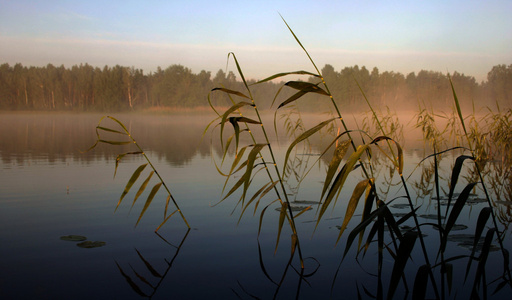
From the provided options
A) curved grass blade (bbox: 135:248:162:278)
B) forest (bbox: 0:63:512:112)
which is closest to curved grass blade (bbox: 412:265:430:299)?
curved grass blade (bbox: 135:248:162:278)

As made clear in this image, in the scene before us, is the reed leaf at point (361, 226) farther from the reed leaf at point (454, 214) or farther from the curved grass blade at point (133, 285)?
the curved grass blade at point (133, 285)

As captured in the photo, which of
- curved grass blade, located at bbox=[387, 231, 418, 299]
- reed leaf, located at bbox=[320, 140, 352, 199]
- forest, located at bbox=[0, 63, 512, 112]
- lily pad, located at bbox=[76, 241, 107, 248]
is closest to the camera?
curved grass blade, located at bbox=[387, 231, 418, 299]

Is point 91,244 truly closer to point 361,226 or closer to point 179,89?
point 361,226

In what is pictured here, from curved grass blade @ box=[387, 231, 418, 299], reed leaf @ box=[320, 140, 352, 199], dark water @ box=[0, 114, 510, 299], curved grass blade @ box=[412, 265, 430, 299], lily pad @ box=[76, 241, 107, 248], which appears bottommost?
dark water @ box=[0, 114, 510, 299]

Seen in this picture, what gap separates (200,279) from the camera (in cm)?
239

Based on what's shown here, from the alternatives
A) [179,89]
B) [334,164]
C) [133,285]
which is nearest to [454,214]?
[334,164]

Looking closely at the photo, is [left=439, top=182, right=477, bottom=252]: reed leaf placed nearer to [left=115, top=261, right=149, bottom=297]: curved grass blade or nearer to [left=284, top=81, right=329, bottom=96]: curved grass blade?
[left=284, top=81, right=329, bottom=96]: curved grass blade

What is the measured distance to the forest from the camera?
55.7 m

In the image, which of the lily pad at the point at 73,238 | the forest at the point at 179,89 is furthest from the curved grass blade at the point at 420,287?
the forest at the point at 179,89

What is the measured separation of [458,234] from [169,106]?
190ft

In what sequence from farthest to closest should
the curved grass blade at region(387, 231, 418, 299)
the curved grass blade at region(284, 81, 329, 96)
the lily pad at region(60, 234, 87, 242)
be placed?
1. the lily pad at region(60, 234, 87, 242)
2. the curved grass blade at region(284, 81, 329, 96)
3. the curved grass blade at region(387, 231, 418, 299)

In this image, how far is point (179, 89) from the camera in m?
57.3

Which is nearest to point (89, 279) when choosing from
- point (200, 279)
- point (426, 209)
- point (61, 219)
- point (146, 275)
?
point (146, 275)

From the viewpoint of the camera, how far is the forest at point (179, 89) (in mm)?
55656
